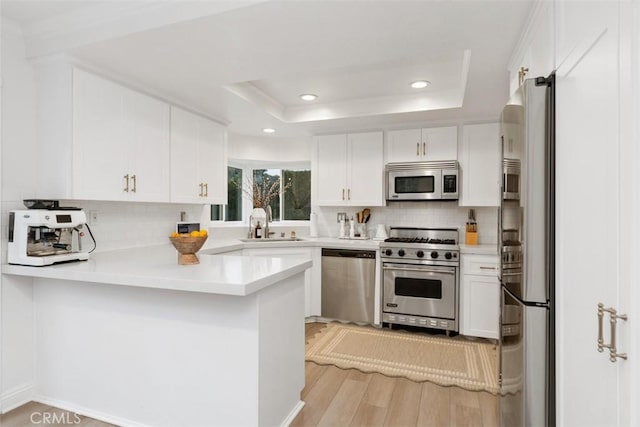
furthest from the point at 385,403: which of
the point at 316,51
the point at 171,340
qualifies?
the point at 316,51

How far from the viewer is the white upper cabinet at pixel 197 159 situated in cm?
310

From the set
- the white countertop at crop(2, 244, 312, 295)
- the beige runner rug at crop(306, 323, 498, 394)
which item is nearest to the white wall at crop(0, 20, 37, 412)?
the white countertop at crop(2, 244, 312, 295)

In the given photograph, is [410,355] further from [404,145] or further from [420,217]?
[404,145]

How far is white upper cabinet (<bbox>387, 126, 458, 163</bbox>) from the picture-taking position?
146 inches

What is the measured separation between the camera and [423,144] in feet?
12.5

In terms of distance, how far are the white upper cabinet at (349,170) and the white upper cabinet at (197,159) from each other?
3.83 feet

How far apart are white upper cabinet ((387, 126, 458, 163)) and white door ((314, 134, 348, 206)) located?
0.57 metres

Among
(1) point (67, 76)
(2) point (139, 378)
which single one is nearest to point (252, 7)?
(1) point (67, 76)

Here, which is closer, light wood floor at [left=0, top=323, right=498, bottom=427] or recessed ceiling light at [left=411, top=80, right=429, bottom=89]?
light wood floor at [left=0, top=323, right=498, bottom=427]

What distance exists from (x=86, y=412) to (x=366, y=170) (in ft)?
10.7

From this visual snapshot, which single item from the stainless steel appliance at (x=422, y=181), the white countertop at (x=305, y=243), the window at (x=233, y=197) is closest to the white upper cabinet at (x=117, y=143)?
the white countertop at (x=305, y=243)

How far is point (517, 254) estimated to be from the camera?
4.99ft

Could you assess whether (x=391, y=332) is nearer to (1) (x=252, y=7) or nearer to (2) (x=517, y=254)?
(2) (x=517, y=254)

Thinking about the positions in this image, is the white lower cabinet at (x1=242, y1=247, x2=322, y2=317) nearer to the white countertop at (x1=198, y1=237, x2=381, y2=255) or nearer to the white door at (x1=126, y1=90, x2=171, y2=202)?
the white countertop at (x1=198, y1=237, x2=381, y2=255)
